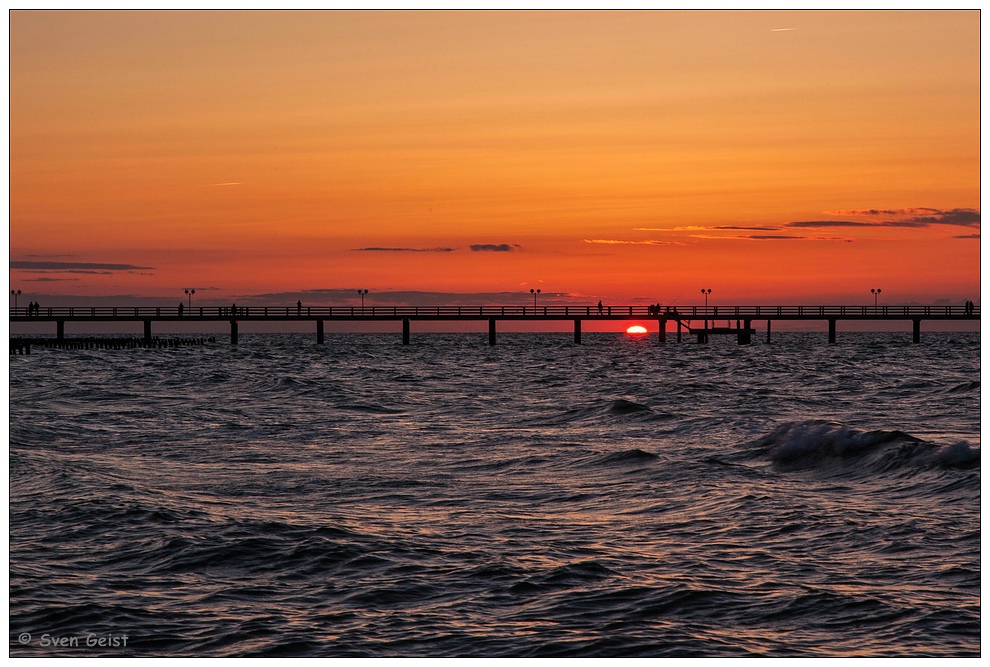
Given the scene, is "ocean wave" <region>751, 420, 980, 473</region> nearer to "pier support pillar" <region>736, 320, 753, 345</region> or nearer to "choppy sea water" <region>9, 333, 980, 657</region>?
"choppy sea water" <region>9, 333, 980, 657</region>

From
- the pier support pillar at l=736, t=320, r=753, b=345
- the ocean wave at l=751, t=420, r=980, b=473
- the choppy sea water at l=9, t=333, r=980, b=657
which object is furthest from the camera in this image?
the pier support pillar at l=736, t=320, r=753, b=345

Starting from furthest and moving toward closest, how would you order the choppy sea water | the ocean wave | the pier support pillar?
the pier support pillar
the ocean wave
the choppy sea water

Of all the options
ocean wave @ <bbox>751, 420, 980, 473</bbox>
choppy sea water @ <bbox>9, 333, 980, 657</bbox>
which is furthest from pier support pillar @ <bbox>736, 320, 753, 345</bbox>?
ocean wave @ <bbox>751, 420, 980, 473</bbox>

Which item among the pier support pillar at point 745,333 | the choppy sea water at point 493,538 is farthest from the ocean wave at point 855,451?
the pier support pillar at point 745,333

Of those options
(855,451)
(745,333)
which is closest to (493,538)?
(855,451)

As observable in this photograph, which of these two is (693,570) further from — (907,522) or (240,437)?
(240,437)

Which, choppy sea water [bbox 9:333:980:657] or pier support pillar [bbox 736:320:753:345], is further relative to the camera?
pier support pillar [bbox 736:320:753:345]

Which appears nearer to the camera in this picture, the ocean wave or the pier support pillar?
the ocean wave

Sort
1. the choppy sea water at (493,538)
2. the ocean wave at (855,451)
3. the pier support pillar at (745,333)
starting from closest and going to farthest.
→ the choppy sea water at (493,538), the ocean wave at (855,451), the pier support pillar at (745,333)

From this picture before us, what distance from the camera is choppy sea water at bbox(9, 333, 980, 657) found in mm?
9312

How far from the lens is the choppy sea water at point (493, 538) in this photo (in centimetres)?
931

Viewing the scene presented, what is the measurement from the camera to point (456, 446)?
22.5 m

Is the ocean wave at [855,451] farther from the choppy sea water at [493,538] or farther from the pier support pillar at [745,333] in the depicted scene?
the pier support pillar at [745,333]
